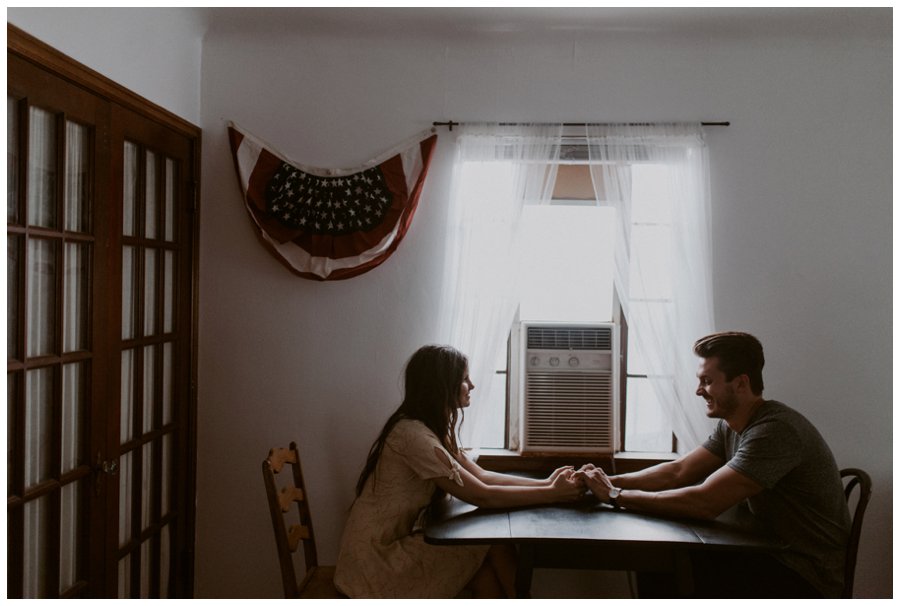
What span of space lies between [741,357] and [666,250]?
0.70 meters

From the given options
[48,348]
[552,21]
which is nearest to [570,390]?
[552,21]

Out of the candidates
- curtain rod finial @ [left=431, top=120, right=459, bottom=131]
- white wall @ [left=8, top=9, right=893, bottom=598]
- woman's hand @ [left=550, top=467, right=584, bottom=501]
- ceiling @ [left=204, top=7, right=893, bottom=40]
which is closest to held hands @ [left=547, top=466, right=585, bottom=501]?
woman's hand @ [left=550, top=467, right=584, bottom=501]

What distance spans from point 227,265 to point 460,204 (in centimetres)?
102

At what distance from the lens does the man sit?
2.05 m

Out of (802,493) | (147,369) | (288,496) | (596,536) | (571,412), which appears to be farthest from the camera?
(571,412)

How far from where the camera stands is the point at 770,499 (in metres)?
2.13

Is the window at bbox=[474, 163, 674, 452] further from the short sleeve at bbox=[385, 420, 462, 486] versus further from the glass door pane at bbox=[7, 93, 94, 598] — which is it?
the glass door pane at bbox=[7, 93, 94, 598]

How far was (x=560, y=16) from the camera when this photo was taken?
2.69m

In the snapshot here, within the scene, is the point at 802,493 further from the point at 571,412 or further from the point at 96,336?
the point at 96,336

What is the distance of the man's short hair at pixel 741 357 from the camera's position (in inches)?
88.5

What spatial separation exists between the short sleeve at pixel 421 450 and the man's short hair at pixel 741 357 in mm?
Result: 942

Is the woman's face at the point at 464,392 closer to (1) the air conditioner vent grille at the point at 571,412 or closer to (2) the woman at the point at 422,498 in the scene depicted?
(2) the woman at the point at 422,498

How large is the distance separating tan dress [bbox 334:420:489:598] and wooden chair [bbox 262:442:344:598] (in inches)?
5.8

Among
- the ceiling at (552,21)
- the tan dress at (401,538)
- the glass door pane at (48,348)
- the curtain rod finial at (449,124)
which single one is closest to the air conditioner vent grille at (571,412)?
the tan dress at (401,538)
